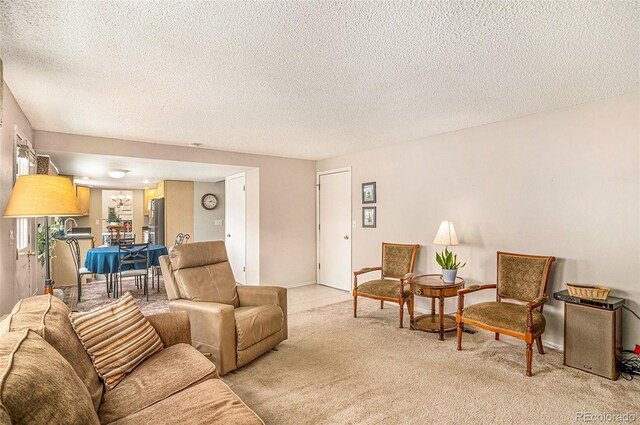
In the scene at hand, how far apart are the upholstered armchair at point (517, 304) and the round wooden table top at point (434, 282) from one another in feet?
0.83

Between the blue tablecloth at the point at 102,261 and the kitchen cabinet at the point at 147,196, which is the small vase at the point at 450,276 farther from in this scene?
the kitchen cabinet at the point at 147,196

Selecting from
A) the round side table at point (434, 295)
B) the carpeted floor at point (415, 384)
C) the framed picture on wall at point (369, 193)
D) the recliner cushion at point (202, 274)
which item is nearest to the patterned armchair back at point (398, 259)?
the round side table at point (434, 295)

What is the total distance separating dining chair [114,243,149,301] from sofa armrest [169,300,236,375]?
304cm

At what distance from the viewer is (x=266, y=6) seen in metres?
1.67

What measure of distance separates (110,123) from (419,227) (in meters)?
3.83

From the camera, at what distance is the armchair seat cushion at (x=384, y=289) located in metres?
3.99

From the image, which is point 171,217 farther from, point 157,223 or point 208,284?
point 208,284

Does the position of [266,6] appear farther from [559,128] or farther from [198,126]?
[559,128]

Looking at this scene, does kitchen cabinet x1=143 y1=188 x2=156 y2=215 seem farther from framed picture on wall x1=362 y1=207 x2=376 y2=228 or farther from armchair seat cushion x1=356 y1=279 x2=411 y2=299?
armchair seat cushion x1=356 y1=279 x2=411 y2=299

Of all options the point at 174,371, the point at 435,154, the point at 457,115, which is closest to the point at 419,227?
the point at 435,154

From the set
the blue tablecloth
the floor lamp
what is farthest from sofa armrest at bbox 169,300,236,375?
the blue tablecloth

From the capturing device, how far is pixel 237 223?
20.9 feet

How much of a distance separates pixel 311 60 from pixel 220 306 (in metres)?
1.93

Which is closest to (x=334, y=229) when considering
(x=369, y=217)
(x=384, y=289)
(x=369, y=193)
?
(x=369, y=217)
